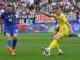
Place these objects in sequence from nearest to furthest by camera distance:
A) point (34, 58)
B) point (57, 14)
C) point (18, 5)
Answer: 1. point (34, 58)
2. point (57, 14)
3. point (18, 5)

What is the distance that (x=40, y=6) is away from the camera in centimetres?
4075

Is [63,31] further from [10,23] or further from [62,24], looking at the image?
[10,23]

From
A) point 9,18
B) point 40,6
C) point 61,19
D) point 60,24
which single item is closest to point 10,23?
point 9,18

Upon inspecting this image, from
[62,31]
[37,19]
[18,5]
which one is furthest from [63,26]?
[18,5]

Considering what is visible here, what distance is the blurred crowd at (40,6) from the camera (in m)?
38.7

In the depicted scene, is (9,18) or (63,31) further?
(9,18)

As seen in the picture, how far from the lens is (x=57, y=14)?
682 inches

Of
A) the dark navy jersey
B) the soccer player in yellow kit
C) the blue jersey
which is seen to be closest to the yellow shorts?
the soccer player in yellow kit

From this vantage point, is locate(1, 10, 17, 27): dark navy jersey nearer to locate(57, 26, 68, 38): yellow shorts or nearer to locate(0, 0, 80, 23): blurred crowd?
locate(57, 26, 68, 38): yellow shorts

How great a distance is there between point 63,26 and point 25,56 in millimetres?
2029

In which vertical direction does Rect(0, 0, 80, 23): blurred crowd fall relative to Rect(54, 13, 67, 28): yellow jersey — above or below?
below

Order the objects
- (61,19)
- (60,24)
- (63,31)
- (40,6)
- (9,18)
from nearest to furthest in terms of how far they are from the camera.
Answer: (61,19) < (63,31) < (60,24) < (9,18) < (40,6)

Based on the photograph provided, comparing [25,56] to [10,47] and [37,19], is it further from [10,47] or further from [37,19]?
[37,19]

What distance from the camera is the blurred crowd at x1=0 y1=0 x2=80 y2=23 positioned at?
127 ft
